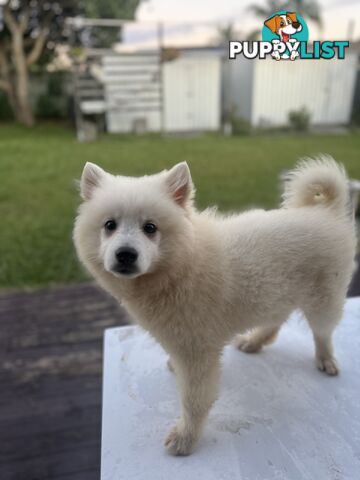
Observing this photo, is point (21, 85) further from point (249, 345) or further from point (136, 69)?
point (249, 345)

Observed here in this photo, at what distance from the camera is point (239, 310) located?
4.71 ft

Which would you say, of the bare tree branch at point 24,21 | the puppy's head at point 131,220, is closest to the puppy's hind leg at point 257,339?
the puppy's head at point 131,220

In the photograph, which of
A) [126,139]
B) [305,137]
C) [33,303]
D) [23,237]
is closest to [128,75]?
[126,139]

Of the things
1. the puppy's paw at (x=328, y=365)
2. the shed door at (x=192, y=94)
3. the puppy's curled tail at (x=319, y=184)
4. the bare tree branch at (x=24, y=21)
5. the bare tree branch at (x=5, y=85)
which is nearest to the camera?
the puppy's curled tail at (x=319, y=184)

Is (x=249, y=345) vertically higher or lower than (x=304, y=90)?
higher

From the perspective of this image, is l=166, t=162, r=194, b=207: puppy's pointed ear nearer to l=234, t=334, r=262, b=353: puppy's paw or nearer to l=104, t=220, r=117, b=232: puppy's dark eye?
l=104, t=220, r=117, b=232: puppy's dark eye

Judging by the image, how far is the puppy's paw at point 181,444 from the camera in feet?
4.65

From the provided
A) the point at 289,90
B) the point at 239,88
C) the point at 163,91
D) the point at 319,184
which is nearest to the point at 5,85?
the point at 163,91

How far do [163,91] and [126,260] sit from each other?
11.0 meters

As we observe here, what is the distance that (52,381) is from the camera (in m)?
2.48

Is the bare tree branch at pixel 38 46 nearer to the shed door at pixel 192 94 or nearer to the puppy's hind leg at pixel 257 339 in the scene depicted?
the shed door at pixel 192 94

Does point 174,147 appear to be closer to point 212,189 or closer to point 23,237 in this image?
point 212,189

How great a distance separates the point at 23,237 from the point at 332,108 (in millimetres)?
A: 10605

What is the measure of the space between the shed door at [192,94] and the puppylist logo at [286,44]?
1014 cm
